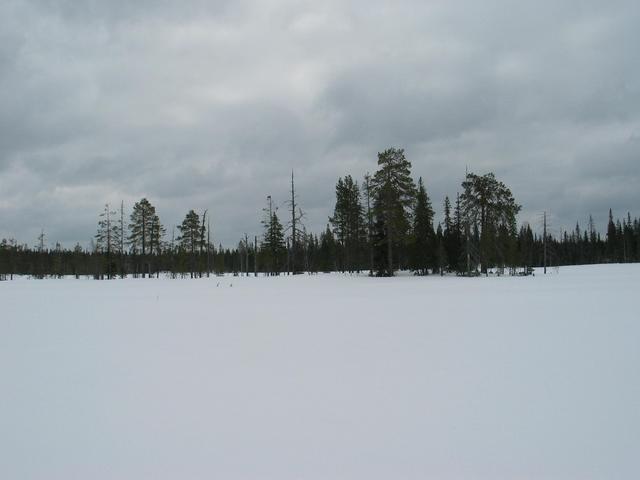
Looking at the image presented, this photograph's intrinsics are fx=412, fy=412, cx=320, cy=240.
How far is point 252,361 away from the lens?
7484 millimetres

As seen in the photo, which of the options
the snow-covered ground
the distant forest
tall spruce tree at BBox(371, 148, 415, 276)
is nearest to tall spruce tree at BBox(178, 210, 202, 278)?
the distant forest

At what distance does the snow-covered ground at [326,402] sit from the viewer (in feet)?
13.6

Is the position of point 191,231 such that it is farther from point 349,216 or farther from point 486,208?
point 486,208

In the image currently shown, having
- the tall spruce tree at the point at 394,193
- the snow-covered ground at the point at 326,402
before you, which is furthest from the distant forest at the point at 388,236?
the snow-covered ground at the point at 326,402

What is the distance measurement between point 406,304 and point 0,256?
268 ft

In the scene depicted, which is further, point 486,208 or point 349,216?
point 349,216

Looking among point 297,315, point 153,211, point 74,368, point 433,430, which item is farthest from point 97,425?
point 153,211

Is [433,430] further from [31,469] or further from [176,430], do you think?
[31,469]

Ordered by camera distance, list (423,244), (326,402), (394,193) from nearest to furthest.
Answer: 1. (326,402)
2. (394,193)
3. (423,244)

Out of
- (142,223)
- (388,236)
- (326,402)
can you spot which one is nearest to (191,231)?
(142,223)

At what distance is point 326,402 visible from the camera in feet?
18.1

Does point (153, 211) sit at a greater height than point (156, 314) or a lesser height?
greater

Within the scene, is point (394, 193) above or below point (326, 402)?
above

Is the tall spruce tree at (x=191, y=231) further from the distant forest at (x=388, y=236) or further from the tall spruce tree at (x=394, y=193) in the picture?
the tall spruce tree at (x=394, y=193)
